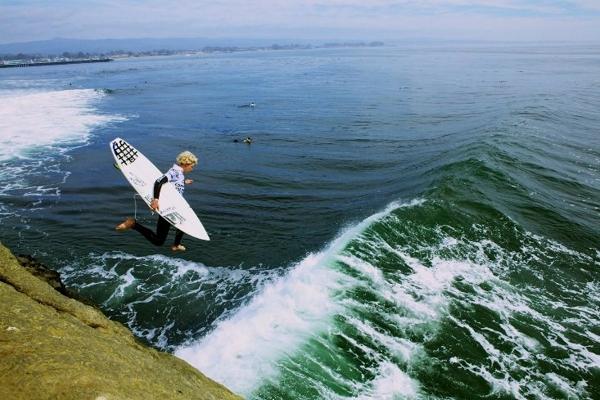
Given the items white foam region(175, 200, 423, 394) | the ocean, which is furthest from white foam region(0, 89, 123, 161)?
white foam region(175, 200, 423, 394)

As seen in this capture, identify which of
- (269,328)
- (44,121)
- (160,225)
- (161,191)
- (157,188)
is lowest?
(269,328)

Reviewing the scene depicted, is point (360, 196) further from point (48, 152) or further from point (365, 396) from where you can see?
point (48, 152)

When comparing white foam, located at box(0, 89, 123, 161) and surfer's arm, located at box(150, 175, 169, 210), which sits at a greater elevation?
white foam, located at box(0, 89, 123, 161)

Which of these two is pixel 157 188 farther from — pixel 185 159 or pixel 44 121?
pixel 44 121

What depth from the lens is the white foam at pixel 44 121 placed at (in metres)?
31.2

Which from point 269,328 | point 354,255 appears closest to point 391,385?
point 269,328

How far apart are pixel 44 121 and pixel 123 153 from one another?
31603 millimetres

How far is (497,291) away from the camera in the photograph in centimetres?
1208

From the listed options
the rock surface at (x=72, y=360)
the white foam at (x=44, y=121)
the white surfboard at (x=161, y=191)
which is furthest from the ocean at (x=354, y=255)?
the rock surface at (x=72, y=360)

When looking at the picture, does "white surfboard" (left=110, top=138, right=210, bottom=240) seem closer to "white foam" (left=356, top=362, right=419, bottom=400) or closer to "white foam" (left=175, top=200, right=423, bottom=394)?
"white foam" (left=175, top=200, right=423, bottom=394)

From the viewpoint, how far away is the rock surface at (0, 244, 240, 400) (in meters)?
4.40

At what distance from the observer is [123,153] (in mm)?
13883

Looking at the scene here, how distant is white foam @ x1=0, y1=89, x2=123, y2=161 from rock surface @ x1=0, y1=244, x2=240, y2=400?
26.0 meters

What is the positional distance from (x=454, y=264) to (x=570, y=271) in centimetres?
361
